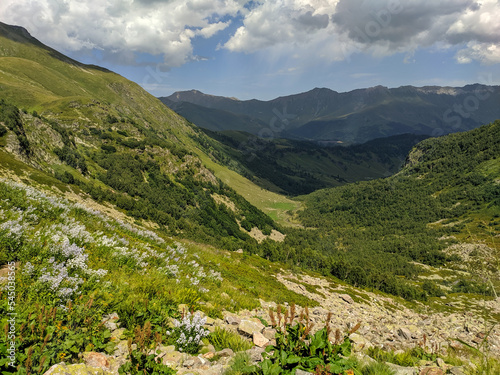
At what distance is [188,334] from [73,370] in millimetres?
3042

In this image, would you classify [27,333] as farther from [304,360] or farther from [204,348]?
[304,360]

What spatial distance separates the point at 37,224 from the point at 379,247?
21698cm

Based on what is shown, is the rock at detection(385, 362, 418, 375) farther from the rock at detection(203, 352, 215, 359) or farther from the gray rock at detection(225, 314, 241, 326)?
the gray rock at detection(225, 314, 241, 326)

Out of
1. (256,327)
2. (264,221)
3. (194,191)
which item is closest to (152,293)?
(256,327)

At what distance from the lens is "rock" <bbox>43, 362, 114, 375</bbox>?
4980mm

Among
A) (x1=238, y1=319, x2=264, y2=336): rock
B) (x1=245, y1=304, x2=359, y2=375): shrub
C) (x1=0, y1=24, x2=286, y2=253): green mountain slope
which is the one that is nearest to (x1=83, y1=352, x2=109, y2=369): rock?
(x1=245, y1=304, x2=359, y2=375): shrub

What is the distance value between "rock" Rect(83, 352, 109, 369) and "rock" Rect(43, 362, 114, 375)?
0.36m

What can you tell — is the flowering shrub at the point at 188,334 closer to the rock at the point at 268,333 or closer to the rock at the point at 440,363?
the rock at the point at 268,333

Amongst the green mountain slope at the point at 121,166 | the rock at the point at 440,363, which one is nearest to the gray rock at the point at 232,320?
the rock at the point at 440,363

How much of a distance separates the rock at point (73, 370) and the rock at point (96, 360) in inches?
14.3

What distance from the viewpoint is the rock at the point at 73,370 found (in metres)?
4.98

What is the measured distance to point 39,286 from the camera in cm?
768

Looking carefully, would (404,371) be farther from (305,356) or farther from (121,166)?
(121,166)

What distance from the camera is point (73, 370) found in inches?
203
